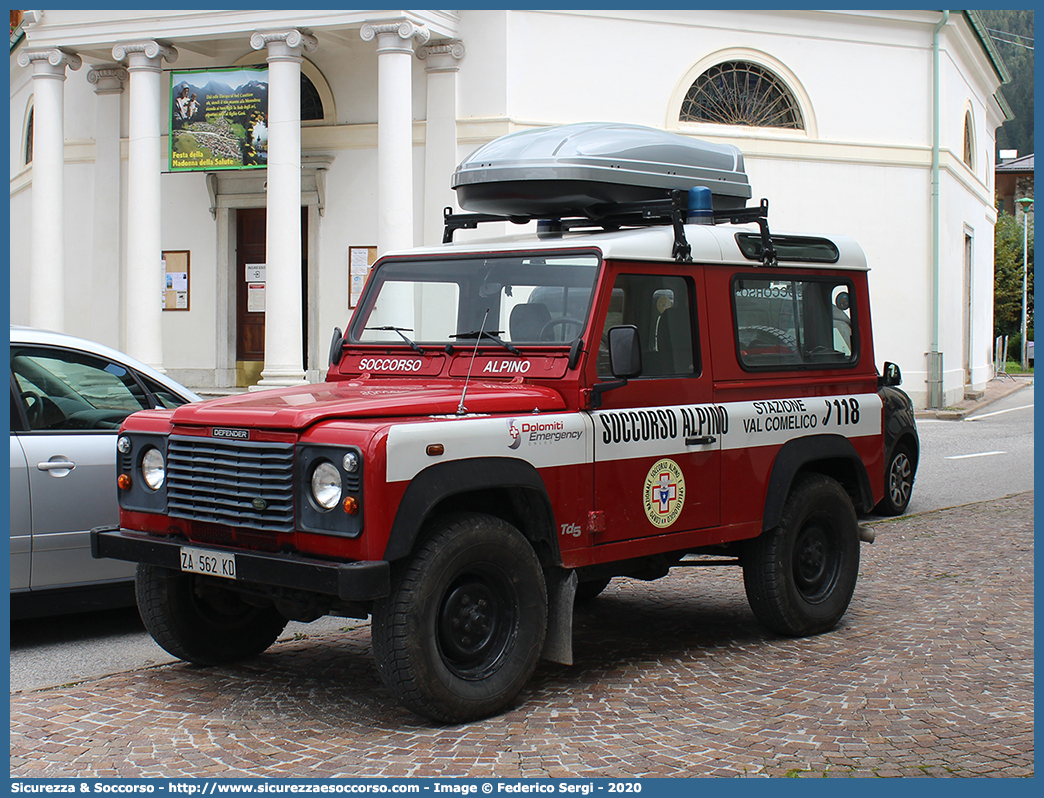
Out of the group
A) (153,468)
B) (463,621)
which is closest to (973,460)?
(463,621)

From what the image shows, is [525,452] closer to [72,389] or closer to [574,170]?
Result: [574,170]

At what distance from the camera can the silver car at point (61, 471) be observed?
→ 243 inches

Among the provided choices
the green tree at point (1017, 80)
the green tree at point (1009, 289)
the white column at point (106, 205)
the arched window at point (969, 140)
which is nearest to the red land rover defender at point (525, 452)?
the white column at point (106, 205)

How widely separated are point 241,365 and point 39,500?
1756cm

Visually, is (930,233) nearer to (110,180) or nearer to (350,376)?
(110,180)

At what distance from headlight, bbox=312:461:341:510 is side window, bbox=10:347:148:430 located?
236cm

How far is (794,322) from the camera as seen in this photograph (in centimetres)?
676

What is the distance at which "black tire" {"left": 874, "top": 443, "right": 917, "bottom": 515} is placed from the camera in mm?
11328

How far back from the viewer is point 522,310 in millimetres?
5824

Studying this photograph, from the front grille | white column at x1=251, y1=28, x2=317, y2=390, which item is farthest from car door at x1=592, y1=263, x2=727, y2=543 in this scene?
white column at x1=251, y1=28, x2=317, y2=390

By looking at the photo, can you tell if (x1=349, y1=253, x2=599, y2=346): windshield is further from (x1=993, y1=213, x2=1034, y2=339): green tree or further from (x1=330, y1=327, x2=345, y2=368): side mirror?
(x1=993, y1=213, x2=1034, y2=339): green tree

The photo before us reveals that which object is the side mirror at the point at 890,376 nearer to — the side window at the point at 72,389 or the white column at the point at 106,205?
the side window at the point at 72,389

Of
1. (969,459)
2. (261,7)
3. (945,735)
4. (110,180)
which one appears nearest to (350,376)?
(945,735)

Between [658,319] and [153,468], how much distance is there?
2556 millimetres
